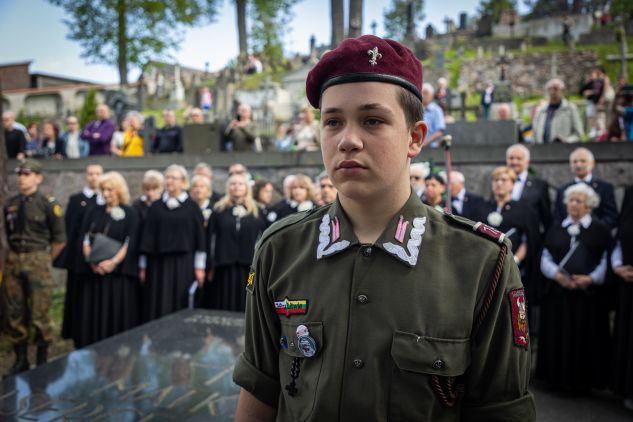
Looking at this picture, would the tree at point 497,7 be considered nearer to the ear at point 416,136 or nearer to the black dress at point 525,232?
the black dress at point 525,232

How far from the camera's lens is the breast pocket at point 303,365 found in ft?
5.40

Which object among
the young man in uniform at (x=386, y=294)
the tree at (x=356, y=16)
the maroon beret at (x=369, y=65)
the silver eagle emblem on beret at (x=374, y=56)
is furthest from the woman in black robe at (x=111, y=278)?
the tree at (x=356, y=16)

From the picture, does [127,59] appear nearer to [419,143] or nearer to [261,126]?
[261,126]

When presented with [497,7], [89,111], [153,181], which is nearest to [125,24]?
[89,111]

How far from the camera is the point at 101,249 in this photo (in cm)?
643

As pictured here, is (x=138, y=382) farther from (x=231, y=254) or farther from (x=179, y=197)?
(x=179, y=197)

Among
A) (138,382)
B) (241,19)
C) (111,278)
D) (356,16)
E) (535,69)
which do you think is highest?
(241,19)

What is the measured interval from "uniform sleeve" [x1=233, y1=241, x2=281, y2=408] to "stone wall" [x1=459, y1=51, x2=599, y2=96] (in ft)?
113

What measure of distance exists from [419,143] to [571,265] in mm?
3947

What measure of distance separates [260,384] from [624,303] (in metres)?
4.16

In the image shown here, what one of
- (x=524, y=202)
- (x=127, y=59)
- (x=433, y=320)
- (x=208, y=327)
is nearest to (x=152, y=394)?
(x=208, y=327)

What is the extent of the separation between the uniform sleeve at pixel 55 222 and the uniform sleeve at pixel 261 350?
5462 mm

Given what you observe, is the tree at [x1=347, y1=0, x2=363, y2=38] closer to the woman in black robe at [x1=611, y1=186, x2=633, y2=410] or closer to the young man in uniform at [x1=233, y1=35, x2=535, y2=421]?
the woman in black robe at [x1=611, y1=186, x2=633, y2=410]

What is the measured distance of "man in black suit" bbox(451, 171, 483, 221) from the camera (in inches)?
239
